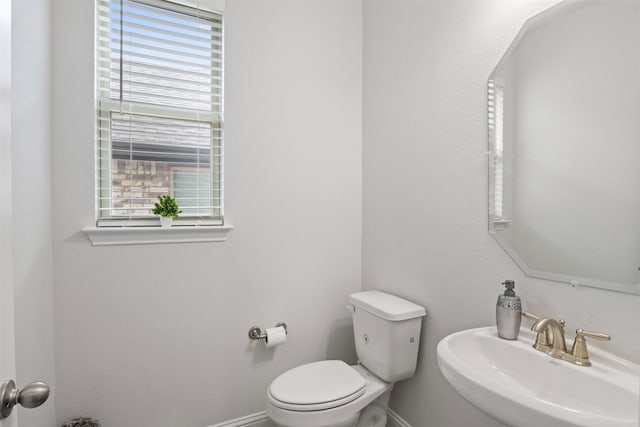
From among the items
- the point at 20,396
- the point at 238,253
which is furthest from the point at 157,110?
the point at 20,396

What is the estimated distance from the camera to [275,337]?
5.68 ft

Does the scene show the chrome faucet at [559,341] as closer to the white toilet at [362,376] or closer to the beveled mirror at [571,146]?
the beveled mirror at [571,146]

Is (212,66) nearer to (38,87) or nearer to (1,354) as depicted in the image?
(38,87)

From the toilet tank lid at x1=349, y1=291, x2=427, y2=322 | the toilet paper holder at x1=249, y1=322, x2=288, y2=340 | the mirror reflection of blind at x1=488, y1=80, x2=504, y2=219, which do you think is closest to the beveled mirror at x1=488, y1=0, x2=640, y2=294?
the mirror reflection of blind at x1=488, y1=80, x2=504, y2=219

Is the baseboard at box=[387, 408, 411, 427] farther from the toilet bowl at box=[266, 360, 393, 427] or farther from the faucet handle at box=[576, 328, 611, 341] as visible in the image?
the faucet handle at box=[576, 328, 611, 341]

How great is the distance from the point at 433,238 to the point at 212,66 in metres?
1.40

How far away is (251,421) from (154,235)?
1110mm

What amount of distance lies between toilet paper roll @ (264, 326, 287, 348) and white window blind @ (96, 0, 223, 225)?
2.10 feet

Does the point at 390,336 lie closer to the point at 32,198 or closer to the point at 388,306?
the point at 388,306

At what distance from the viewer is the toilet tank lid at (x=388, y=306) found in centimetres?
152

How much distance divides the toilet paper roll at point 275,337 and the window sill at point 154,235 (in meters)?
0.54

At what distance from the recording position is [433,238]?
157cm

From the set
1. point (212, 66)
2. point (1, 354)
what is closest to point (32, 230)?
point (1, 354)

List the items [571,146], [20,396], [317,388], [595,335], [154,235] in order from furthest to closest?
[154,235]
[317,388]
[571,146]
[595,335]
[20,396]
